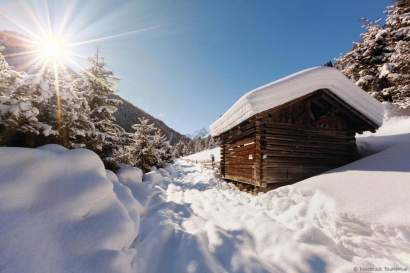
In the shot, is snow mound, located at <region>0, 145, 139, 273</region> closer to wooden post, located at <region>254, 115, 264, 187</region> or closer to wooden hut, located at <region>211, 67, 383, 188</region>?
wooden hut, located at <region>211, 67, 383, 188</region>

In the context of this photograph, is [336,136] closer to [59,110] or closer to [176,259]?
[176,259]

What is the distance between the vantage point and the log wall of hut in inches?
370

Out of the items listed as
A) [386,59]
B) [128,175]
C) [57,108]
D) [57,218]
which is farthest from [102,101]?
[386,59]

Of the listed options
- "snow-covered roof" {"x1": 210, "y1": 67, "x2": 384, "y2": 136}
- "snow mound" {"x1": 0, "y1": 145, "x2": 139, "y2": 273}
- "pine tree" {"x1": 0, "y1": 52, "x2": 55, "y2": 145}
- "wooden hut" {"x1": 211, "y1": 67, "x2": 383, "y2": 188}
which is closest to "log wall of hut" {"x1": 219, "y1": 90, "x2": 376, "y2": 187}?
"wooden hut" {"x1": 211, "y1": 67, "x2": 383, "y2": 188}

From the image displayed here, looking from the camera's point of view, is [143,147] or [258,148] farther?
[143,147]

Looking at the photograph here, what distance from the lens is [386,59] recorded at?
17703mm

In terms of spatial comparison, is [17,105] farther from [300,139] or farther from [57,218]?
[300,139]

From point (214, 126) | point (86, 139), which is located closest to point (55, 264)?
point (86, 139)

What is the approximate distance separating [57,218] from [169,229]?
2312mm

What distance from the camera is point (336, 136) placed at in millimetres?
10539

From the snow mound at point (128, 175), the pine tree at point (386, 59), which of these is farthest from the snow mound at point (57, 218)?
the pine tree at point (386, 59)

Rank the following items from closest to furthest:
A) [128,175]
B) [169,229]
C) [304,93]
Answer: [169,229]
[304,93]
[128,175]

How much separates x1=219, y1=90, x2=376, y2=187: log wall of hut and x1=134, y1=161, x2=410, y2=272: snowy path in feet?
11.4

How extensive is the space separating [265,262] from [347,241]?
5.67ft
